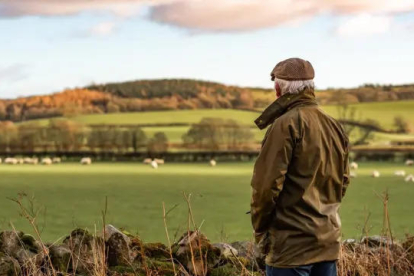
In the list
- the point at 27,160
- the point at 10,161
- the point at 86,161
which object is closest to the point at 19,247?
the point at 86,161

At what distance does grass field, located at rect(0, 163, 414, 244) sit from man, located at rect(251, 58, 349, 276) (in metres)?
3.31

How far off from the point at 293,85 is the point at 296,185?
1.70 ft

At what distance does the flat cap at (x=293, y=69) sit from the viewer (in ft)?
12.7

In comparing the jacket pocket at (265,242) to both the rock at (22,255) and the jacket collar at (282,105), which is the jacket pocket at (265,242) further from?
the rock at (22,255)

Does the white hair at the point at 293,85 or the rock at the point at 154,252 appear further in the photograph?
the rock at the point at 154,252

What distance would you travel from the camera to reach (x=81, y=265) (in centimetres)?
600

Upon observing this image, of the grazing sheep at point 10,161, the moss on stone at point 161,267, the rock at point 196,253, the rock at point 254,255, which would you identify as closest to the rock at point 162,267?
the moss on stone at point 161,267

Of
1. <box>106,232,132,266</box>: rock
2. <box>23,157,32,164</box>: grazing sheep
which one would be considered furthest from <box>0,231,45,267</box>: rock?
<box>23,157,32,164</box>: grazing sheep

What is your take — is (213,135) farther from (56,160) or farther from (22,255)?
(22,255)

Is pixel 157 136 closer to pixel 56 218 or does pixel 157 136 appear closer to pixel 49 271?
pixel 56 218

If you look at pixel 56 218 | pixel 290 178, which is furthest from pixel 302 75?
pixel 56 218

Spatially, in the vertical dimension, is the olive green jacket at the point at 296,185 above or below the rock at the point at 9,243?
above

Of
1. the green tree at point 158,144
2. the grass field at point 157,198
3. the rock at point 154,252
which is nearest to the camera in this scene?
the rock at point 154,252

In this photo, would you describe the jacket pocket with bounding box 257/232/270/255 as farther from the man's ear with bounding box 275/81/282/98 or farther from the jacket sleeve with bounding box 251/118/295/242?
the man's ear with bounding box 275/81/282/98
